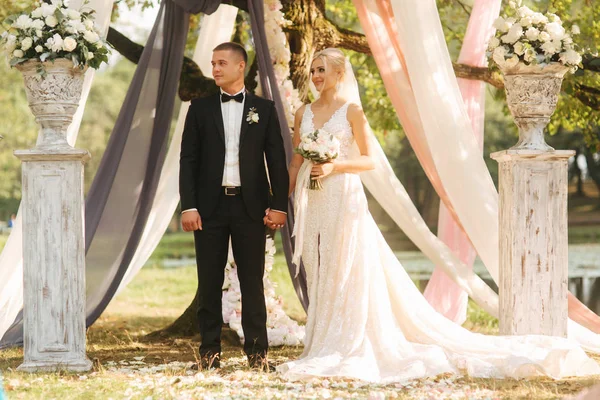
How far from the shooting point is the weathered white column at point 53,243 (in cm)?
505

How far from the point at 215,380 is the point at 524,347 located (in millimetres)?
1900

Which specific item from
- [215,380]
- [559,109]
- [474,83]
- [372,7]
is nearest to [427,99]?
[372,7]

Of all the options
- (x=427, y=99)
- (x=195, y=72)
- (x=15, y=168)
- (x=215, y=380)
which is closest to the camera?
(x=215, y=380)

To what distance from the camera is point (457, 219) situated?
5973 millimetres

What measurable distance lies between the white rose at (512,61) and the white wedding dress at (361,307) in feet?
3.57

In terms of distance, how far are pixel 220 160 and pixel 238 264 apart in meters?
0.66

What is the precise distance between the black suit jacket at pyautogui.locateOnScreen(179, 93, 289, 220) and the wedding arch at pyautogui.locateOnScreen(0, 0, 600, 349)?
976 millimetres

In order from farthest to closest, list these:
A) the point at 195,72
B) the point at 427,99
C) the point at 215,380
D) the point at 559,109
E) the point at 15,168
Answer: the point at 15,168 → the point at 559,109 → the point at 195,72 → the point at 427,99 → the point at 215,380

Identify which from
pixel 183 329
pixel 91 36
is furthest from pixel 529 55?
pixel 183 329

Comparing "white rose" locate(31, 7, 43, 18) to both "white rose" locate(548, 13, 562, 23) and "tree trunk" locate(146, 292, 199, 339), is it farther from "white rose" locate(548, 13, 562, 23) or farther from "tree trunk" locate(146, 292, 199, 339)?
"white rose" locate(548, 13, 562, 23)

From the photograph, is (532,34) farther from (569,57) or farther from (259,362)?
(259,362)

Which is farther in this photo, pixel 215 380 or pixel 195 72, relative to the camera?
pixel 195 72

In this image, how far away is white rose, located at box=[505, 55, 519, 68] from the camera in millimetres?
5145

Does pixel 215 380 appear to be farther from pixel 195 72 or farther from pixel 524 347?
pixel 195 72
